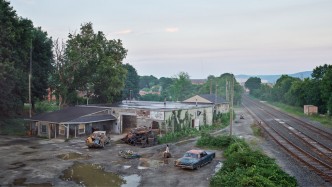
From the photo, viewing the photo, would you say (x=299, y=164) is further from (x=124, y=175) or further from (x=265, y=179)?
(x=124, y=175)

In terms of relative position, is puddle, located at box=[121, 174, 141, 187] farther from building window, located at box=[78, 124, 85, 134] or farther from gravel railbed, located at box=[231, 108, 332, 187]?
building window, located at box=[78, 124, 85, 134]

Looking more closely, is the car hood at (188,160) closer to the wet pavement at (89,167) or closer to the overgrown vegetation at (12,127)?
the wet pavement at (89,167)

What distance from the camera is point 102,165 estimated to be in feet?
87.3

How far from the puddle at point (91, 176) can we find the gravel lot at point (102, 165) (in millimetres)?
71

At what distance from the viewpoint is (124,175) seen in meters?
23.6

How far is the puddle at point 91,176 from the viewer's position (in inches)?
850

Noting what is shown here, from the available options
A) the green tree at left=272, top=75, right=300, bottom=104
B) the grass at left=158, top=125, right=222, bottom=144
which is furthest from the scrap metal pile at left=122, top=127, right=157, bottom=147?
the green tree at left=272, top=75, right=300, bottom=104

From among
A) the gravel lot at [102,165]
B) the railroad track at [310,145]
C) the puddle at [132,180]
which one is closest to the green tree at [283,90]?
the railroad track at [310,145]

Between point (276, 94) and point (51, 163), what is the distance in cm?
12152

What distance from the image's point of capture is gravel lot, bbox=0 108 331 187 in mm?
21859

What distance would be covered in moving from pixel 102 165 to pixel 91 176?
3378 millimetres

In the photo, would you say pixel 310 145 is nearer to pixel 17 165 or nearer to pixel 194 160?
pixel 194 160

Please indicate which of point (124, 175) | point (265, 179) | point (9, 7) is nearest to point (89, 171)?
point (124, 175)

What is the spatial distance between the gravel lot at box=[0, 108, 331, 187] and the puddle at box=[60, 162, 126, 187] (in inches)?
2.8
